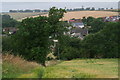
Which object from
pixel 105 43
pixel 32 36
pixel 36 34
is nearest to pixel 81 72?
pixel 36 34

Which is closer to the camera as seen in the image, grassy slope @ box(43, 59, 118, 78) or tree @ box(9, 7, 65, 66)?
grassy slope @ box(43, 59, 118, 78)

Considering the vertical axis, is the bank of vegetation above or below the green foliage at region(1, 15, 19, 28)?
below

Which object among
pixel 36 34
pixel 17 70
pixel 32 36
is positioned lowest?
pixel 17 70

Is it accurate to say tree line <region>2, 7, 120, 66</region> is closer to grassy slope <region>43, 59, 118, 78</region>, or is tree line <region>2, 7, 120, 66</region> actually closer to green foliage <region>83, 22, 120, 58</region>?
green foliage <region>83, 22, 120, 58</region>

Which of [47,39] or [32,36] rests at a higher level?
[32,36]

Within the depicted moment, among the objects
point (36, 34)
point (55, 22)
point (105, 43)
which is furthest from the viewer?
point (105, 43)

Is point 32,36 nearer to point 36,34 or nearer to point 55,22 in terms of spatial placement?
point 36,34

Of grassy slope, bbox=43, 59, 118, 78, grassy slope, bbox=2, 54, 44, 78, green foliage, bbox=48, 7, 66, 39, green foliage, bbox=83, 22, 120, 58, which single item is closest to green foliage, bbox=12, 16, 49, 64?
green foliage, bbox=48, 7, 66, 39

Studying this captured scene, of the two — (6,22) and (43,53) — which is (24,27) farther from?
(6,22)

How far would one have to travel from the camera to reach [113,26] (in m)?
18.7

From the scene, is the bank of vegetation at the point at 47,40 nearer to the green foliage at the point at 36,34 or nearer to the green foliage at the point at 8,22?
the green foliage at the point at 36,34

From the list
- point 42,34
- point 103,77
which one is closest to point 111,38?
point 42,34

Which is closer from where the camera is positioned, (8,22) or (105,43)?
(105,43)

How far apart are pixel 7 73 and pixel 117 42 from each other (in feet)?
43.1
